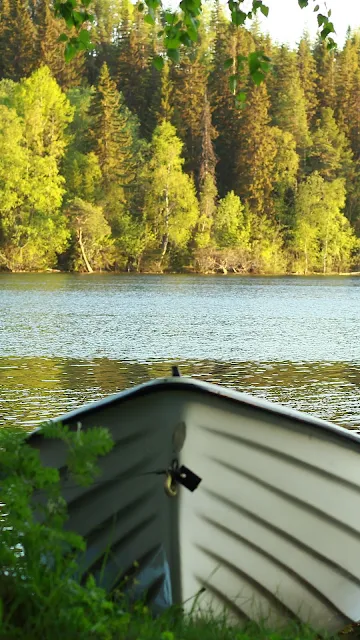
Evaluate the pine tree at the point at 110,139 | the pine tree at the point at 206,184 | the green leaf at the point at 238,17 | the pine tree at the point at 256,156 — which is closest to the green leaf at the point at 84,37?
the green leaf at the point at 238,17

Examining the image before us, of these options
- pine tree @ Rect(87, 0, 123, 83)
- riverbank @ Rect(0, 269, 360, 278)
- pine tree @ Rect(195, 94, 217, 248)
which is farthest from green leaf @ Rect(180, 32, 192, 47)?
pine tree @ Rect(87, 0, 123, 83)

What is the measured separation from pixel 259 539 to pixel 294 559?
26 cm

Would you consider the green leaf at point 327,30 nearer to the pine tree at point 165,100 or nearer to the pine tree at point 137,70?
the pine tree at point 165,100

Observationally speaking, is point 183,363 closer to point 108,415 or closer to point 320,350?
point 320,350

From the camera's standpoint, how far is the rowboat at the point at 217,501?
4.70m

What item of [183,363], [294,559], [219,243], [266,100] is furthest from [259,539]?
[266,100]

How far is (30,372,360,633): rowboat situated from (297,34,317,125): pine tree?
93721 millimetres

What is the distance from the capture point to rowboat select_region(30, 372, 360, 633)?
15.4 ft

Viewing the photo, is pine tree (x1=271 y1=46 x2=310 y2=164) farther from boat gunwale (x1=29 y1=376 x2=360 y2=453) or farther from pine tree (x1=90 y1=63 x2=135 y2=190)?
boat gunwale (x1=29 y1=376 x2=360 y2=453)

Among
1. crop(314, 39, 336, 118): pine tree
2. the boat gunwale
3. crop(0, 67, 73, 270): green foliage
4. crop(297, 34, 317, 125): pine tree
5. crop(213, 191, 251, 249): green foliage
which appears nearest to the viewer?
the boat gunwale

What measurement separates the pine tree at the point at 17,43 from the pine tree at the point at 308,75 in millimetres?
25518

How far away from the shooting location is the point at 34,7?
97625 millimetres

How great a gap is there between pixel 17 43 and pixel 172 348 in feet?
231

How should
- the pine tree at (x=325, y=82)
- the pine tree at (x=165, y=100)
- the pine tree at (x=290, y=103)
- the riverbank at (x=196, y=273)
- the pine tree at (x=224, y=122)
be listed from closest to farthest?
1. the riverbank at (x=196, y=273)
2. the pine tree at (x=165, y=100)
3. the pine tree at (x=224, y=122)
4. the pine tree at (x=290, y=103)
5. the pine tree at (x=325, y=82)
